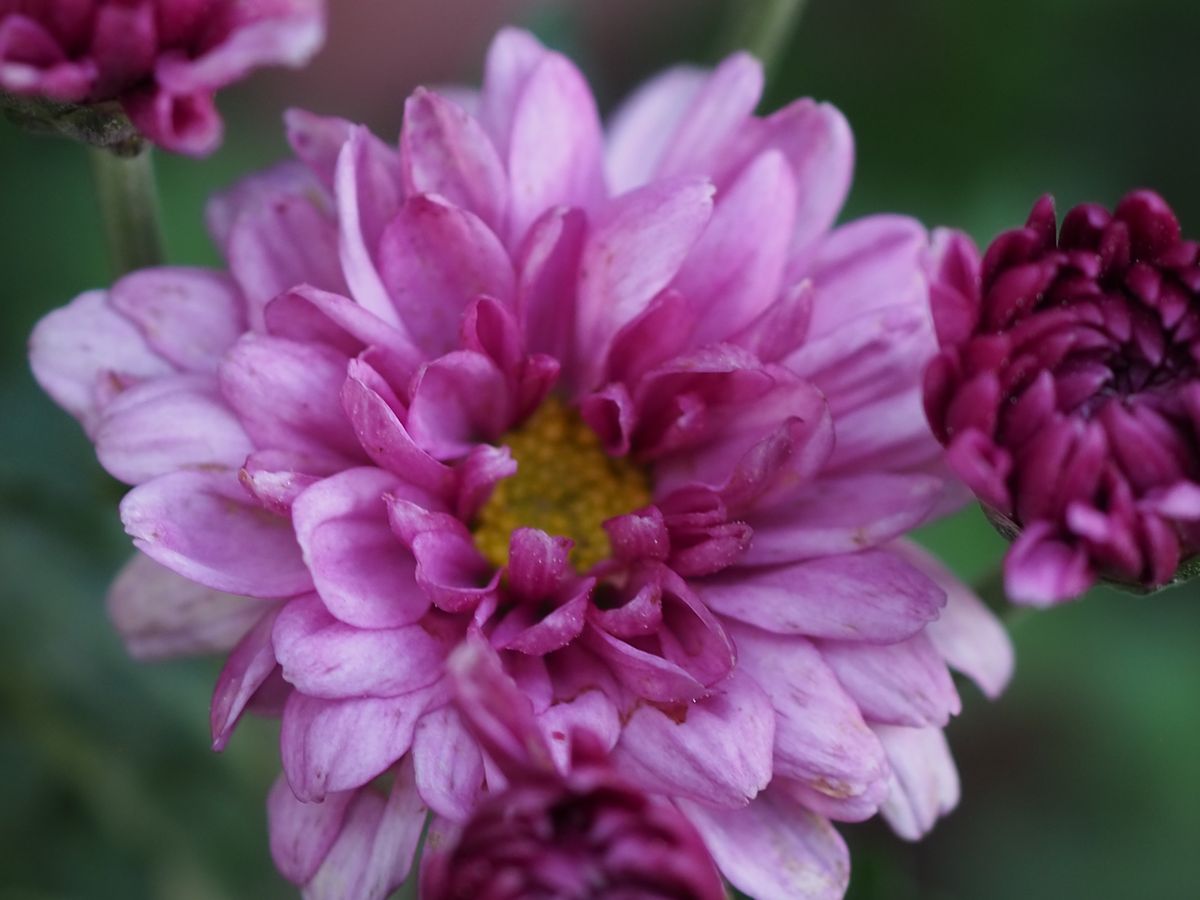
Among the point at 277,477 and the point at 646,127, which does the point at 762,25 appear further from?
the point at 277,477

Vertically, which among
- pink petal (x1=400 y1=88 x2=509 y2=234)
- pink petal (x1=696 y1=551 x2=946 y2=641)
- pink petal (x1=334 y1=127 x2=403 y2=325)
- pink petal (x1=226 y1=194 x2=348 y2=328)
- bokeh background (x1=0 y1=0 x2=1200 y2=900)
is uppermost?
pink petal (x1=400 y1=88 x2=509 y2=234)

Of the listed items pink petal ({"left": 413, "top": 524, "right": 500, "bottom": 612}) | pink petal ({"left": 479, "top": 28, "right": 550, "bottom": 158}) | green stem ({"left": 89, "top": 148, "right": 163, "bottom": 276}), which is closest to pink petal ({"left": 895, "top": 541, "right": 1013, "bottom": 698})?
pink petal ({"left": 413, "top": 524, "right": 500, "bottom": 612})

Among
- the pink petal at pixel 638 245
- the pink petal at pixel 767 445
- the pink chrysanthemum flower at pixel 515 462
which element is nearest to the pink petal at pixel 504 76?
the pink chrysanthemum flower at pixel 515 462

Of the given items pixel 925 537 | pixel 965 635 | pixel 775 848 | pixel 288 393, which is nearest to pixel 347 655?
pixel 288 393

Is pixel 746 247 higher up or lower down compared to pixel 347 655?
higher up

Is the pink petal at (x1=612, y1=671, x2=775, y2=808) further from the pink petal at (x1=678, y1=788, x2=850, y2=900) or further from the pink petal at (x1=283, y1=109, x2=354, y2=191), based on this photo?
the pink petal at (x1=283, y1=109, x2=354, y2=191)

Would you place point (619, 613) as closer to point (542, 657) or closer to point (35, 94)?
point (542, 657)

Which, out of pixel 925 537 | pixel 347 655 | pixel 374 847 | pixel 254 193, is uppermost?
pixel 254 193
